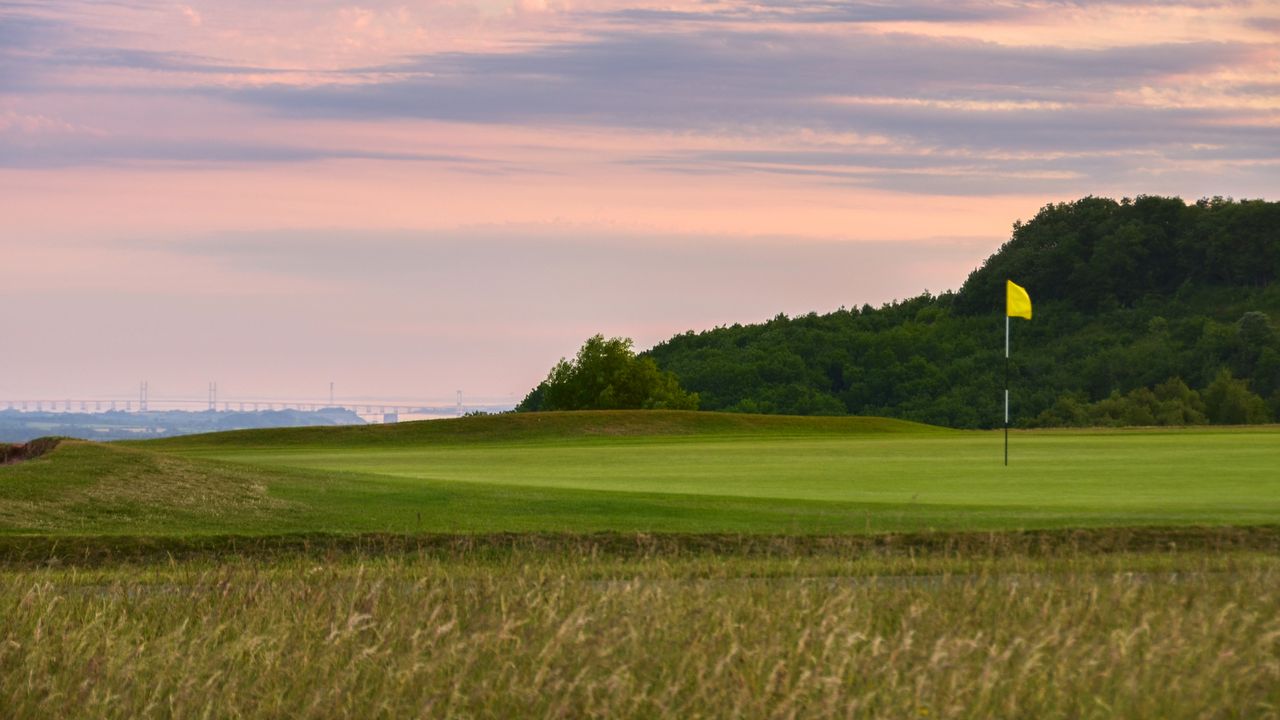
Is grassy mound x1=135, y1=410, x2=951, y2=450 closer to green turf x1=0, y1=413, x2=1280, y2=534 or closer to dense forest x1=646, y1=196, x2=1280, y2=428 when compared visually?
green turf x1=0, y1=413, x2=1280, y2=534

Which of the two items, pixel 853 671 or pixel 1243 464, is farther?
pixel 1243 464

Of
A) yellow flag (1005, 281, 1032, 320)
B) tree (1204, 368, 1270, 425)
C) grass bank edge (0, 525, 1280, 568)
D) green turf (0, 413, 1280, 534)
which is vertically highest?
yellow flag (1005, 281, 1032, 320)

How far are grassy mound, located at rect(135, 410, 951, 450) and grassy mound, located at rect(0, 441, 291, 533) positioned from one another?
22653 mm

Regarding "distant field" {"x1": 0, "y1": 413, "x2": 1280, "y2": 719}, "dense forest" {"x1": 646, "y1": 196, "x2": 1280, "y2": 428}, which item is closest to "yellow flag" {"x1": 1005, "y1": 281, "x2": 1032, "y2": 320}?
"distant field" {"x1": 0, "y1": 413, "x2": 1280, "y2": 719}

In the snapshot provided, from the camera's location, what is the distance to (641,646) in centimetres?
806

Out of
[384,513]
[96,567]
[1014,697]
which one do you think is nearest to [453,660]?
[1014,697]

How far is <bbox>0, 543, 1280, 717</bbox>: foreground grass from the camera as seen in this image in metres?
7.08

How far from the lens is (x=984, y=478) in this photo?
78.5 ft

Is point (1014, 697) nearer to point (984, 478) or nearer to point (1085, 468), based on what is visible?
point (984, 478)

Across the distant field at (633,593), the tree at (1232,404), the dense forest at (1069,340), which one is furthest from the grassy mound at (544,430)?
the tree at (1232,404)

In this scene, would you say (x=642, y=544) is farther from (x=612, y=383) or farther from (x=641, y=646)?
(x=612, y=383)

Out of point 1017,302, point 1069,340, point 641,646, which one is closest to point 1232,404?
point 1069,340

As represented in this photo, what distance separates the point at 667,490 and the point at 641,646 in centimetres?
1365

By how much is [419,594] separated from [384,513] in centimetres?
A: 763
